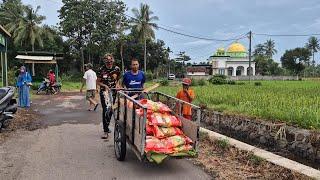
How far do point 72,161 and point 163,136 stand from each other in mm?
1796

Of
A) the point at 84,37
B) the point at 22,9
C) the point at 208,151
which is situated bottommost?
the point at 208,151

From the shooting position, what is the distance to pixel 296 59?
98562mm

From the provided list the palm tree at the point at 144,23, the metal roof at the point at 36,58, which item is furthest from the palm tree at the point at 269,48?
the metal roof at the point at 36,58

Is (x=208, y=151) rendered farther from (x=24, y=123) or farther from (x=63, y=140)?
(x=24, y=123)

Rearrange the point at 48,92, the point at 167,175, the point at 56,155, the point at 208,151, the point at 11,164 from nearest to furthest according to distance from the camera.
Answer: the point at 167,175
the point at 11,164
the point at 56,155
the point at 208,151
the point at 48,92

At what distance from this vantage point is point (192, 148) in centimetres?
665

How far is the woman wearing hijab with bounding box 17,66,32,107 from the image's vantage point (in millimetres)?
15766

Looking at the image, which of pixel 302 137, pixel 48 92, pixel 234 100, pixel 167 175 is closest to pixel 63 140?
pixel 167 175

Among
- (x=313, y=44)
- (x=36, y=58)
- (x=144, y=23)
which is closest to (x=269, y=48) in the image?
(x=313, y=44)

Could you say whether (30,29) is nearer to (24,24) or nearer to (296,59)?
(24,24)

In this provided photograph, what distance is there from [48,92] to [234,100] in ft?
47.2

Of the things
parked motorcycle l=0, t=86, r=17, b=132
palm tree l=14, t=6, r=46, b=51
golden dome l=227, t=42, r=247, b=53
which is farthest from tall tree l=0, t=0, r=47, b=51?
golden dome l=227, t=42, r=247, b=53

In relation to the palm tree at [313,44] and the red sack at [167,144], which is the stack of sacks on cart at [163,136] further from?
the palm tree at [313,44]

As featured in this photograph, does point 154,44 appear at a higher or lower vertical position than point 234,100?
higher
